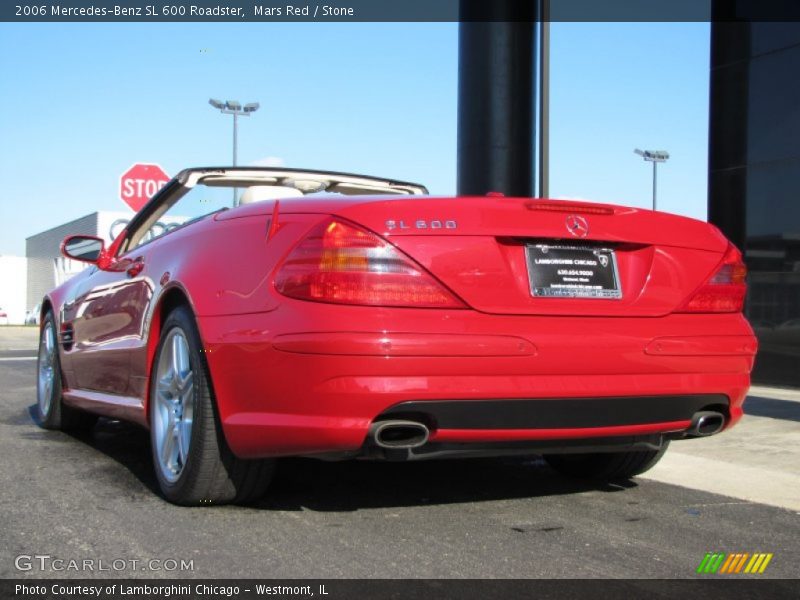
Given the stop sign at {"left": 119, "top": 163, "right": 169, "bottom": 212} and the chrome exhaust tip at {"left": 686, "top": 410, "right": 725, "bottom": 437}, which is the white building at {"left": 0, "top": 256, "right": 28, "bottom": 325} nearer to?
the stop sign at {"left": 119, "top": 163, "right": 169, "bottom": 212}

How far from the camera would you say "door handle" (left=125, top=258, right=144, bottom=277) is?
4505mm

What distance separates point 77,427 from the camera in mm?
5941

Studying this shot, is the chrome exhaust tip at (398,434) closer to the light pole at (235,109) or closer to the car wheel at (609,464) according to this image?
the car wheel at (609,464)

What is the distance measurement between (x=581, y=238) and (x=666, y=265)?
0.41 m

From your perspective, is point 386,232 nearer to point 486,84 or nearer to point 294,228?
point 294,228

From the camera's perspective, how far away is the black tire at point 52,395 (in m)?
5.88

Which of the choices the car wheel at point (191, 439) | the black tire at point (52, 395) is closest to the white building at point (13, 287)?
the black tire at point (52, 395)

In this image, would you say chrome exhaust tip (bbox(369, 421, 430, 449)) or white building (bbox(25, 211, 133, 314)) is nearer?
chrome exhaust tip (bbox(369, 421, 430, 449))

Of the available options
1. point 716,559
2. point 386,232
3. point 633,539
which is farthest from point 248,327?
point 716,559

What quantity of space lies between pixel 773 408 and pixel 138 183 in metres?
9.60

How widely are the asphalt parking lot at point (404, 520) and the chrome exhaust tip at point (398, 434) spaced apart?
0.35 m

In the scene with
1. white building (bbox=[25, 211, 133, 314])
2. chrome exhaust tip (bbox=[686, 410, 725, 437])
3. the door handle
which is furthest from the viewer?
white building (bbox=[25, 211, 133, 314])

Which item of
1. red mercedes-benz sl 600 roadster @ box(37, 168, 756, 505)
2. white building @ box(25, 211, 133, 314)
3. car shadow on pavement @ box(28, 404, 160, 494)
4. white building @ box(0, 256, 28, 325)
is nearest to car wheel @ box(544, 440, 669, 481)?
red mercedes-benz sl 600 roadster @ box(37, 168, 756, 505)

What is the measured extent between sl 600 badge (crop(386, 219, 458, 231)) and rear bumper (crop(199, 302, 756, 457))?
31 centimetres
